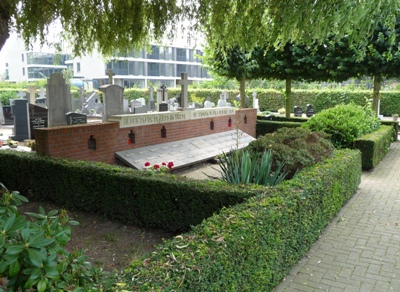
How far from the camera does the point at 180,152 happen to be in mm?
10180

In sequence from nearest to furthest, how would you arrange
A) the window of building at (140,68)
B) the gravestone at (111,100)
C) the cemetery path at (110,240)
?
the cemetery path at (110,240) → the gravestone at (111,100) → the window of building at (140,68)

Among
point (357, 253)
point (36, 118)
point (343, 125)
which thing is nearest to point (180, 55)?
point (36, 118)

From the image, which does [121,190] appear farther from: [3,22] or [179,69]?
[179,69]

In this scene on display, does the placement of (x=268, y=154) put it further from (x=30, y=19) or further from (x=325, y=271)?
(x=30, y=19)

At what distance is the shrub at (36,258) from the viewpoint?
5.94ft

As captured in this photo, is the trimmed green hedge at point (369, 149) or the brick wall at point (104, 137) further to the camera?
the trimmed green hedge at point (369, 149)

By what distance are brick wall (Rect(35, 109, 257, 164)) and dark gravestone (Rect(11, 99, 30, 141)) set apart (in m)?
5.52

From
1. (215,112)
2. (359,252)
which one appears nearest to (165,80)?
(215,112)

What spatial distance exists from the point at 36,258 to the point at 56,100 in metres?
8.28

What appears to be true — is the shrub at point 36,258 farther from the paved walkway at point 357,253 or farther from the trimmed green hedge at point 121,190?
the trimmed green hedge at point 121,190

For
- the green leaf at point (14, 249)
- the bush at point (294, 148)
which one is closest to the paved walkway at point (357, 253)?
the bush at point (294, 148)

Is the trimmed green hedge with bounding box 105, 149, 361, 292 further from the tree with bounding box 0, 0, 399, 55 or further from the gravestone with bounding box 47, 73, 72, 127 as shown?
the gravestone with bounding box 47, 73, 72, 127

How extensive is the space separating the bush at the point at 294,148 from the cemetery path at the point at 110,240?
251 centimetres

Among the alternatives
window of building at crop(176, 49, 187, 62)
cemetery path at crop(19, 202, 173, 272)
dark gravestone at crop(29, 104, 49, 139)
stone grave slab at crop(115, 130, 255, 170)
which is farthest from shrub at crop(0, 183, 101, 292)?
window of building at crop(176, 49, 187, 62)
